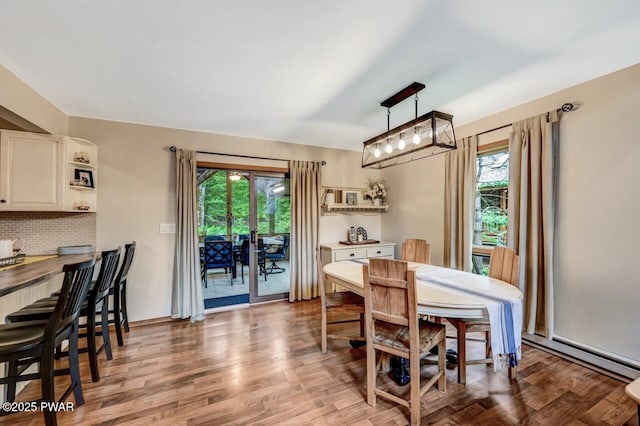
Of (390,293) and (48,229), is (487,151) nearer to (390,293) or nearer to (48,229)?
(390,293)

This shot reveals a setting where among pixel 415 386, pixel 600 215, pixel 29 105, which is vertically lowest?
pixel 415 386

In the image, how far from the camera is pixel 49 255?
2871 mm

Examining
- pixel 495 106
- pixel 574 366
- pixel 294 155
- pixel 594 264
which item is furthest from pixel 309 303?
pixel 495 106

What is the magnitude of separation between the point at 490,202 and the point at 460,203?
0.34m

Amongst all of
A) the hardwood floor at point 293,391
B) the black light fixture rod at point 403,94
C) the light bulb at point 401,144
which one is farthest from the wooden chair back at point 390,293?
the black light fixture rod at point 403,94

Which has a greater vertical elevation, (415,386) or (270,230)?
(270,230)

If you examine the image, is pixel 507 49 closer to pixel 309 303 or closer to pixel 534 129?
pixel 534 129

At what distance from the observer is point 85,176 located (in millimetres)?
3008

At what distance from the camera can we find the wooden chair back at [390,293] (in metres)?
1.68

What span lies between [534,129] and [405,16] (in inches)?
79.9

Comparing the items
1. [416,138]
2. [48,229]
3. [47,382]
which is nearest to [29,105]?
[48,229]

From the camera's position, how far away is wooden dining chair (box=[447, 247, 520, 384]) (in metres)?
2.13

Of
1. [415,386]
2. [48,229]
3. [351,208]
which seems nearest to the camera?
[415,386]

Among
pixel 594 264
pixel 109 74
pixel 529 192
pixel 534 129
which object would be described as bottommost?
pixel 594 264
